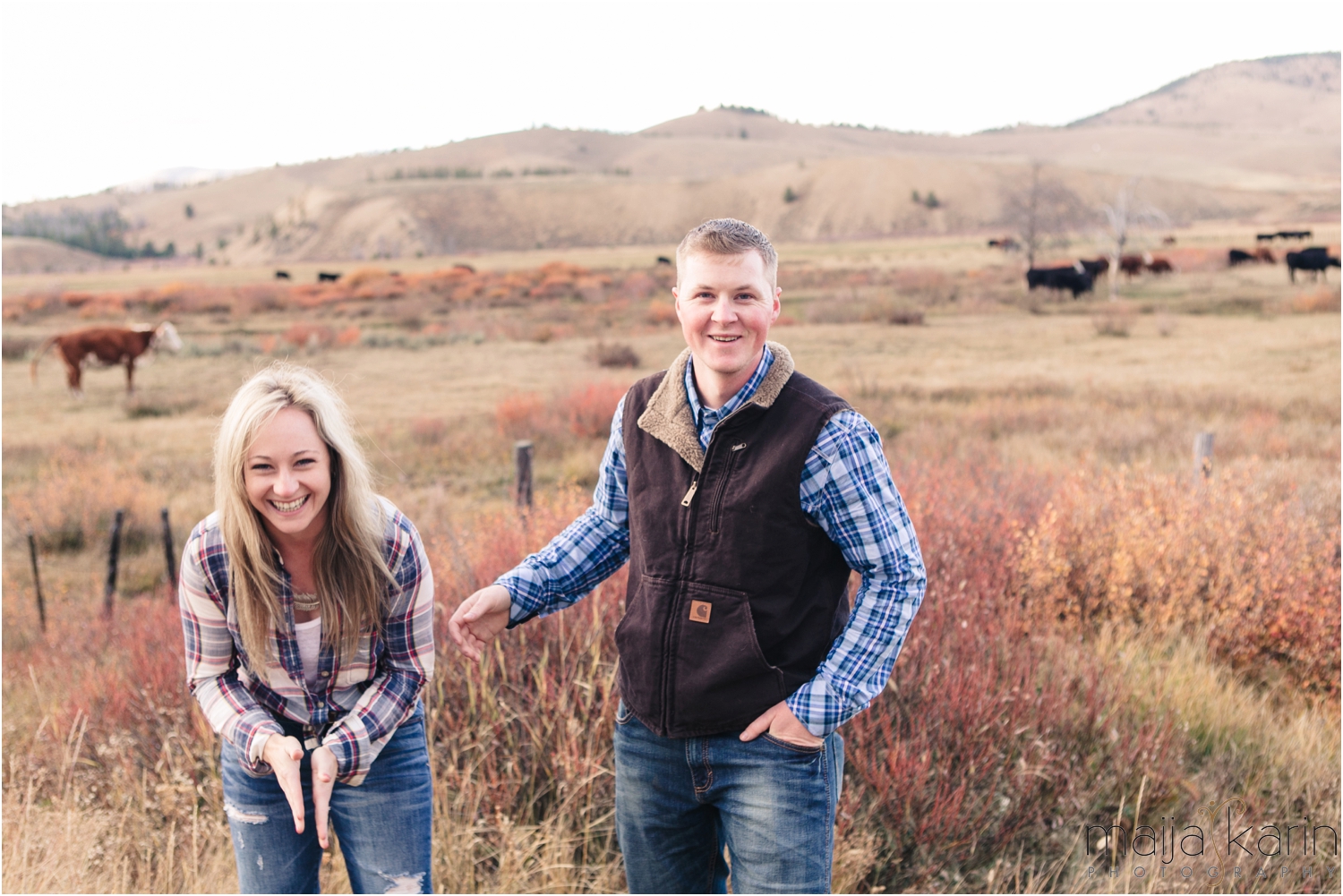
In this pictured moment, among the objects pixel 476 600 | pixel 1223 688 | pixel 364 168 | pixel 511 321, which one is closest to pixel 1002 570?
pixel 1223 688

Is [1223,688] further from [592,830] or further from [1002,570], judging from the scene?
[592,830]

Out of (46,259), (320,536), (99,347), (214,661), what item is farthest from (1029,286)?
(46,259)

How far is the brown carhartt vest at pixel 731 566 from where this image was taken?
73.5 inches

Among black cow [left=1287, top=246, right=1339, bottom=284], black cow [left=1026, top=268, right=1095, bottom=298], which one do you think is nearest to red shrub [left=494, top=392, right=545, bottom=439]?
black cow [left=1026, top=268, right=1095, bottom=298]

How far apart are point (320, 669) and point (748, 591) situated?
3.54ft

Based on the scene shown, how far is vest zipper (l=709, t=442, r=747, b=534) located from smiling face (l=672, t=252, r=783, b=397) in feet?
0.56

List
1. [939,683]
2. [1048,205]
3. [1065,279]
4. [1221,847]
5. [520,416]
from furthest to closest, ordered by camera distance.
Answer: [1048,205] < [1065,279] < [520,416] < [939,683] < [1221,847]

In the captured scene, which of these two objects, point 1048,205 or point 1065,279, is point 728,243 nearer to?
point 1065,279

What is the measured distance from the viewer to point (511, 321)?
93.2 feet

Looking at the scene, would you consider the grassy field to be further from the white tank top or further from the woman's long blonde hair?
the white tank top

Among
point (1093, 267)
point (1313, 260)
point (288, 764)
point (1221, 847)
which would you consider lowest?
point (1221, 847)

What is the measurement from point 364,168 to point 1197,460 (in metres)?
176

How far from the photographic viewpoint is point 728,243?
6.07 ft

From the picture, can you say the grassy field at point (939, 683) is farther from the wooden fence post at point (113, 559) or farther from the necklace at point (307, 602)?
the necklace at point (307, 602)
